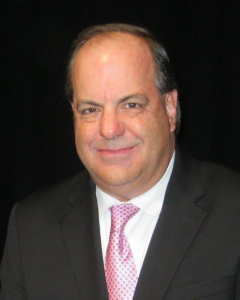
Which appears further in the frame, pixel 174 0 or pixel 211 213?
pixel 174 0

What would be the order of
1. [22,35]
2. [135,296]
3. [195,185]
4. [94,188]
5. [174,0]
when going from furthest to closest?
[22,35]
[174,0]
[94,188]
[195,185]
[135,296]

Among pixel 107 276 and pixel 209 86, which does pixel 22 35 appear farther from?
pixel 107 276

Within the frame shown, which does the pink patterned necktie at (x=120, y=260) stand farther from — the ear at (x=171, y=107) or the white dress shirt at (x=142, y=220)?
the ear at (x=171, y=107)

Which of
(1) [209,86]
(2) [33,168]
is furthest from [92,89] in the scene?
(2) [33,168]

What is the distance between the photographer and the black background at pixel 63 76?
2090 mm

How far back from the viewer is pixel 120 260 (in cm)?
145

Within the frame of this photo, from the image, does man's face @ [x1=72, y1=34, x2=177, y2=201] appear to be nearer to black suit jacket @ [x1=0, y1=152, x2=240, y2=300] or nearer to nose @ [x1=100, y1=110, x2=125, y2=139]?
nose @ [x1=100, y1=110, x2=125, y2=139]

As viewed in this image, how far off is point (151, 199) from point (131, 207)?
72 mm

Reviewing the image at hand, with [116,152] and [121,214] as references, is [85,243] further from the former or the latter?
[116,152]

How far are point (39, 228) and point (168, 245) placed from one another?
0.48m

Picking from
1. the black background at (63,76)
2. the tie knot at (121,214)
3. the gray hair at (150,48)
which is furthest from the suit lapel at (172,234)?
the black background at (63,76)

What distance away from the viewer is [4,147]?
235 centimetres

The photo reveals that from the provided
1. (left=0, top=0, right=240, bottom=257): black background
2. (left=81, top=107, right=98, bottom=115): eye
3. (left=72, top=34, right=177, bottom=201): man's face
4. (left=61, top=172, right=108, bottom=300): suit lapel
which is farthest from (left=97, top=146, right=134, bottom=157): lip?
(left=0, top=0, right=240, bottom=257): black background

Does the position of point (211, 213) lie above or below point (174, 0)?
below
